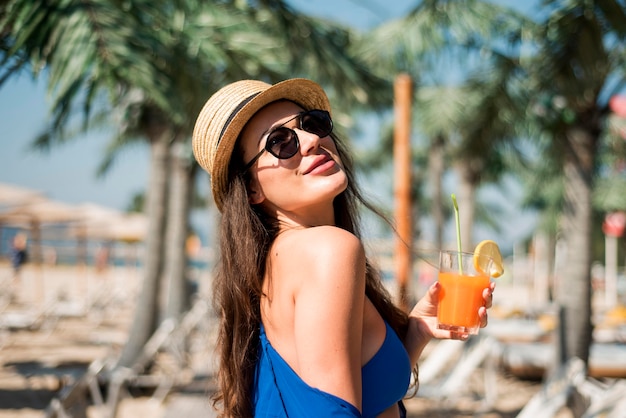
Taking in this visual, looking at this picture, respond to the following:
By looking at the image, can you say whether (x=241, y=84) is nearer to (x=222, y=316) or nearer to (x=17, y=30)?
(x=222, y=316)

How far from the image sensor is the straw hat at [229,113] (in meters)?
1.41

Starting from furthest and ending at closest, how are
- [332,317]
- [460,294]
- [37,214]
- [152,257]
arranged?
[37,214], [152,257], [460,294], [332,317]

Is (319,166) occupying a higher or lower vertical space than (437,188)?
lower

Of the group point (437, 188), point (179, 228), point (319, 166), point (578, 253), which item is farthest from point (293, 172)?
point (437, 188)

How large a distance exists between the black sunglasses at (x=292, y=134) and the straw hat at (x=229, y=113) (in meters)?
0.06

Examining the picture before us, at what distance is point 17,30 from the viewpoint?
11.1ft

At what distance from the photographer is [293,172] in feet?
4.52

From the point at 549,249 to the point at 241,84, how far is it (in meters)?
22.0

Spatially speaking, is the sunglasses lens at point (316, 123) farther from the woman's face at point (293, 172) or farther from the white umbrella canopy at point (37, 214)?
the white umbrella canopy at point (37, 214)

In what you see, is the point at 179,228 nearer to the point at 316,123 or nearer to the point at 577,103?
the point at 577,103

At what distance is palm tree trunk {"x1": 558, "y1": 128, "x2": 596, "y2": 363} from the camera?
18.5 feet

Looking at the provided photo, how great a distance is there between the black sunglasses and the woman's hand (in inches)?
18.4

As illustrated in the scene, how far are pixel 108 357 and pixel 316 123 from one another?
15.7 feet

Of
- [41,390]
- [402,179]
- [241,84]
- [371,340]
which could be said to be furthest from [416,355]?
[41,390]
